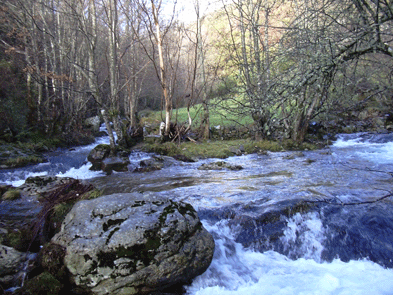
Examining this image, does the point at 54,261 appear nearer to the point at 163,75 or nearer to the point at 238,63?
the point at 238,63

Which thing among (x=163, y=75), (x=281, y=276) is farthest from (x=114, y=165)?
(x=281, y=276)

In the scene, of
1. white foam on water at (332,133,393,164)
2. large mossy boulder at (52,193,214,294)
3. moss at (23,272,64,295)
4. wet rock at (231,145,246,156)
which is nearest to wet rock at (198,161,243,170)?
wet rock at (231,145,246,156)

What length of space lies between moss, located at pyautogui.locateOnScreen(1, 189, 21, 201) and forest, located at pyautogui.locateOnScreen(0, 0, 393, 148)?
298cm

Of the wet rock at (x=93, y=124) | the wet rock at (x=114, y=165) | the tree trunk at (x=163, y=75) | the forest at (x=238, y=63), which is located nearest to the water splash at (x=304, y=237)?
the forest at (x=238, y=63)

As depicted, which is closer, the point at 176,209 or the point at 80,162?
the point at 176,209

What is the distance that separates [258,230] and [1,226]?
4.36 m

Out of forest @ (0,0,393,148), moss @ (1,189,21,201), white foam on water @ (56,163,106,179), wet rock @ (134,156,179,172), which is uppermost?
forest @ (0,0,393,148)

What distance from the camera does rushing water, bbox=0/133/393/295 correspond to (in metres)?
3.42

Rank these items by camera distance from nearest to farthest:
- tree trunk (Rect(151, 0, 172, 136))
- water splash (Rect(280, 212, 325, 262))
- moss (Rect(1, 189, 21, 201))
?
water splash (Rect(280, 212, 325, 262)) → moss (Rect(1, 189, 21, 201)) → tree trunk (Rect(151, 0, 172, 136))

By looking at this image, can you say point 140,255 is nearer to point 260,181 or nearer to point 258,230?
point 258,230

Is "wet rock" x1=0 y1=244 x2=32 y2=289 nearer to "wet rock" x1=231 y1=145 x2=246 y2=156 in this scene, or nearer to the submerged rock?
the submerged rock

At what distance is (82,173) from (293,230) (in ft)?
24.0

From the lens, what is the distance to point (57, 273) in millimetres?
3047

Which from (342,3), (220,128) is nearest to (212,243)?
(342,3)
